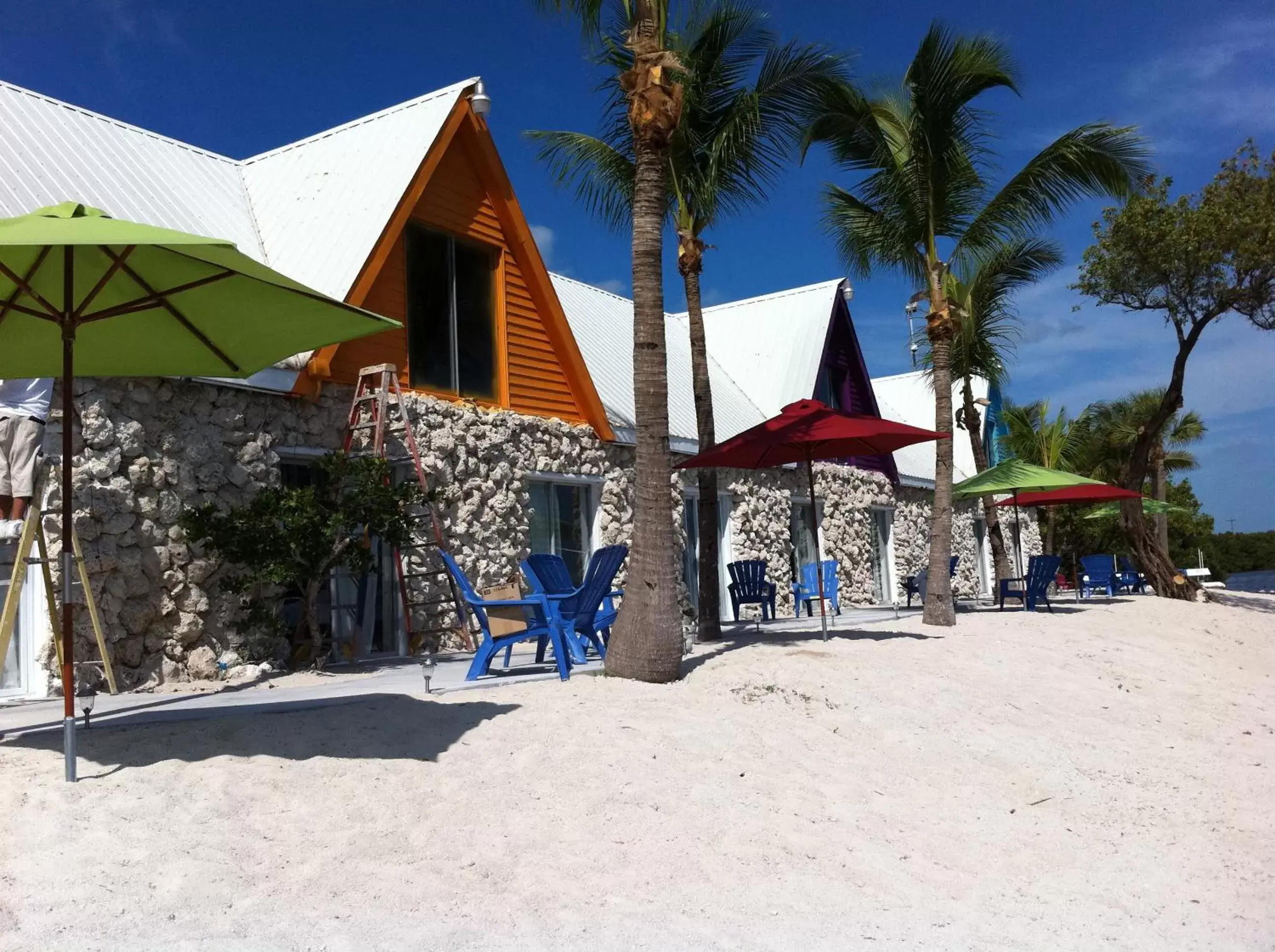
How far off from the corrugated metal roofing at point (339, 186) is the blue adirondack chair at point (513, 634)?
12.6 feet

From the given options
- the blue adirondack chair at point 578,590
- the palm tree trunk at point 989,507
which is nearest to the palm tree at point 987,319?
the palm tree trunk at point 989,507

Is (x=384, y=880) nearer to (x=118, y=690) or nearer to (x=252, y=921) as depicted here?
(x=252, y=921)

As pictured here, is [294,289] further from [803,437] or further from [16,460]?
[803,437]

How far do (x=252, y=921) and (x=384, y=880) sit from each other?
553 mm

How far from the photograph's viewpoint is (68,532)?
4.89m

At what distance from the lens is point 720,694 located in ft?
24.1

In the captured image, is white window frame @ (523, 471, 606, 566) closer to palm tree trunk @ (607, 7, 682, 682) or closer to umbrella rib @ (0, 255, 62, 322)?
palm tree trunk @ (607, 7, 682, 682)

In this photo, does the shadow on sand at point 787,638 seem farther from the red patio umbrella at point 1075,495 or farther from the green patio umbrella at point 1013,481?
the red patio umbrella at point 1075,495

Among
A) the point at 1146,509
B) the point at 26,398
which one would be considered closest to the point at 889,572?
the point at 1146,509

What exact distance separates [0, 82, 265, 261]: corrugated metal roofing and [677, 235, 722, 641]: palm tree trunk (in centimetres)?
456

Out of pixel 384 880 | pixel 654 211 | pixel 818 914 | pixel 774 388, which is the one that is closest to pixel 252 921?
pixel 384 880

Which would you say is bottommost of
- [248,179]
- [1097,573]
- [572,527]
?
[1097,573]

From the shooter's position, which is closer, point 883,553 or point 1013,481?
point 1013,481

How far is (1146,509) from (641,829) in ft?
78.4
